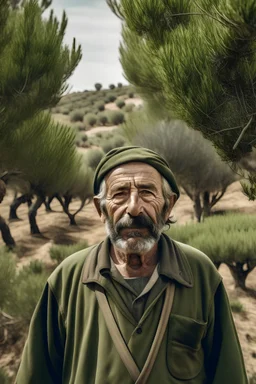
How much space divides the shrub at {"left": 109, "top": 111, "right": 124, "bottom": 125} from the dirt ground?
1952 cm

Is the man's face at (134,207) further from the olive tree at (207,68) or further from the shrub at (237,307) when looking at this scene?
the shrub at (237,307)

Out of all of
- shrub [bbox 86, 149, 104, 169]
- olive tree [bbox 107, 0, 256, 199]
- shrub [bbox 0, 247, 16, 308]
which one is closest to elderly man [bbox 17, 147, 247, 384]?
olive tree [bbox 107, 0, 256, 199]

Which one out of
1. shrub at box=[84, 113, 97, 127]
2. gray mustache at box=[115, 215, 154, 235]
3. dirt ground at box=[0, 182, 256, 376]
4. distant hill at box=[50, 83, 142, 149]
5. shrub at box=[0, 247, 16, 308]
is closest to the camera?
gray mustache at box=[115, 215, 154, 235]

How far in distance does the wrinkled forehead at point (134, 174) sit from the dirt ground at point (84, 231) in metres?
5.35

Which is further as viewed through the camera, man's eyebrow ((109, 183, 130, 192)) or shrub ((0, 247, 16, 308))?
shrub ((0, 247, 16, 308))

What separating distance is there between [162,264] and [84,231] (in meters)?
14.0

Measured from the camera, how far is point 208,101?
3.50m

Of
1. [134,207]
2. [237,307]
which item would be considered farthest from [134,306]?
[237,307]

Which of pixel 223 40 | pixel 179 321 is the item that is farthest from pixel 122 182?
pixel 223 40

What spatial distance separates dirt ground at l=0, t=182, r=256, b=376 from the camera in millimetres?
7196

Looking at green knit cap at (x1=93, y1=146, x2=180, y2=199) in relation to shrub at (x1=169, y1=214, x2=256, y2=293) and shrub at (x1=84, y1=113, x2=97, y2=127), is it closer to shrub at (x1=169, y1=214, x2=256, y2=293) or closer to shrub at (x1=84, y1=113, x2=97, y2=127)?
shrub at (x1=169, y1=214, x2=256, y2=293)

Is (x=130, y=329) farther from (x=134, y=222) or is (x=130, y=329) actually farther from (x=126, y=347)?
(x=134, y=222)

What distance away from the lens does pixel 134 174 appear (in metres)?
1.81

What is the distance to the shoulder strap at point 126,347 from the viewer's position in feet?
5.33
